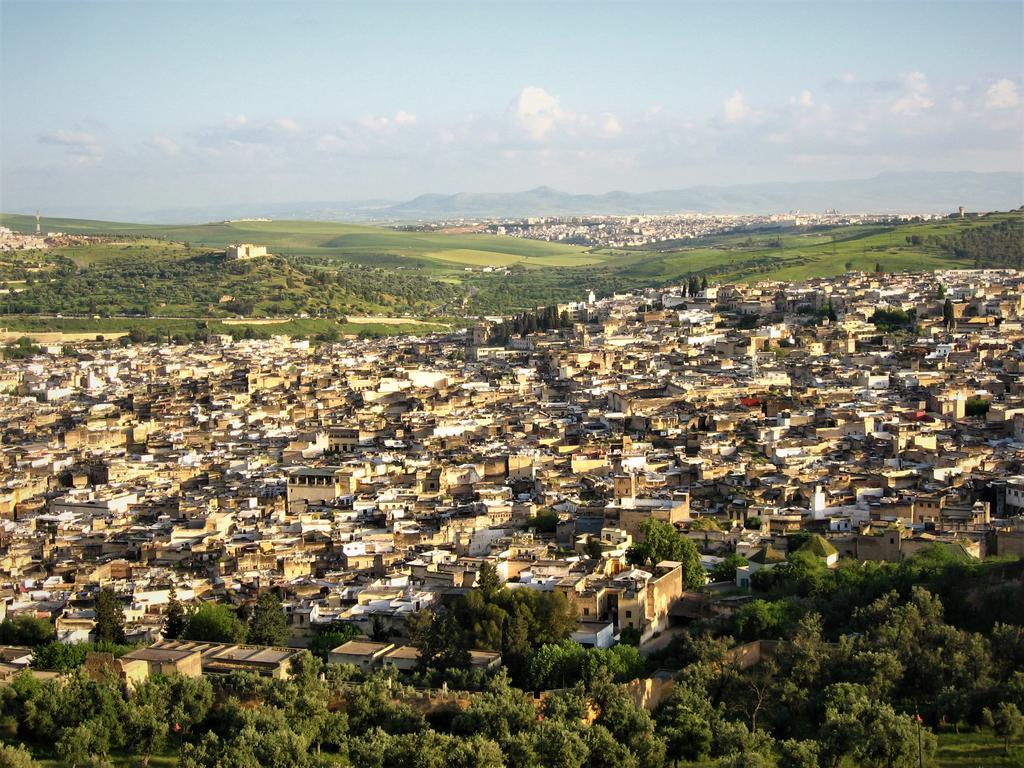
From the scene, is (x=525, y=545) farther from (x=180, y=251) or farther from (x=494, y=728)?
(x=180, y=251)

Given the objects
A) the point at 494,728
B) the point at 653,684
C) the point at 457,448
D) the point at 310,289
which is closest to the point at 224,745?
the point at 494,728

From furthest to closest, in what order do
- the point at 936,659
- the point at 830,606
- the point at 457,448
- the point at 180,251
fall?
the point at 180,251
the point at 457,448
the point at 830,606
the point at 936,659

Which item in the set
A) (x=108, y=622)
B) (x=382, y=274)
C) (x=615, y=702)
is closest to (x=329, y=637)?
(x=108, y=622)

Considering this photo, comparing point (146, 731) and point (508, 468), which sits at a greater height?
point (508, 468)

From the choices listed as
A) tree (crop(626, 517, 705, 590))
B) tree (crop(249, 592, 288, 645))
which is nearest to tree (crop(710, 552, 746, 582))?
tree (crop(626, 517, 705, 590))

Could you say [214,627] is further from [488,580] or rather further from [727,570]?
[727,570]

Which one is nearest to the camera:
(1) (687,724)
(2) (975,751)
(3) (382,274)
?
(2) (975,751)

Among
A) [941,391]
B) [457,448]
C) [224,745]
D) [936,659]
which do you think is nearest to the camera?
[224,745]
